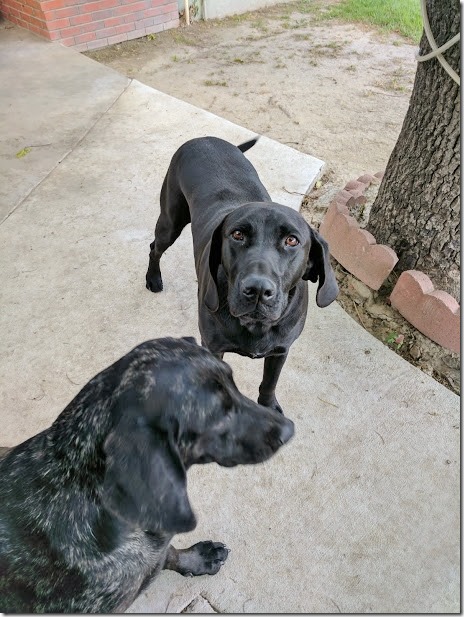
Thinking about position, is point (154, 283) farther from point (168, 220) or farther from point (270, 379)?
point (270, 379)

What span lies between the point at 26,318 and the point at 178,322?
45.0 inches

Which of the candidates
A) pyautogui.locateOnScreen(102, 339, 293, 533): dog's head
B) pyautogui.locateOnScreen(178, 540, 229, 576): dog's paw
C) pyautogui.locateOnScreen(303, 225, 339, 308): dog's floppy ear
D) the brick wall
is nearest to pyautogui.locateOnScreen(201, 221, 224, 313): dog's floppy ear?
pyautogui.locateOnScreen(303, 225, 339, 308): dog's floppy ear

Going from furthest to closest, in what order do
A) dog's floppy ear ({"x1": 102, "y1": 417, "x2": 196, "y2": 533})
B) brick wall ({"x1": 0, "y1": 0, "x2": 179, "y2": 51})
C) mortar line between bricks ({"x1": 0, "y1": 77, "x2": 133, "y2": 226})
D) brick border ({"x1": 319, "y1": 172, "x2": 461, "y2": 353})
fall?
brick wall ({"x1": 0, "y1": 0, "x2": 179, "y2": 51}), mortar line between bricks ({"x1": 0, "y1": 77, "x2": 133, "y2": 226}), brick border ({"x1": 319, "y1": 172, "x2": 461, "y2": 353}), dog's floppy ear ({"x1": 102, "y1": 417, "x2": 196, "y2": 533})

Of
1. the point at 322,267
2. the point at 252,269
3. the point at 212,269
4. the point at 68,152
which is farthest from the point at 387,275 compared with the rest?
the point at 68,152

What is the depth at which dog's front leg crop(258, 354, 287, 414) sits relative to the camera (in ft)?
9.45

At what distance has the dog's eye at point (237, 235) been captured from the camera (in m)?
2.47

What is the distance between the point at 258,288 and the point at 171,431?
0.85 metres

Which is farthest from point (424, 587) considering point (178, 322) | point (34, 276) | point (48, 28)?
point (48, 28)

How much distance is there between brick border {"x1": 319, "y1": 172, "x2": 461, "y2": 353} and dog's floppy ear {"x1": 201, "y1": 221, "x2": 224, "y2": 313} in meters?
1.53

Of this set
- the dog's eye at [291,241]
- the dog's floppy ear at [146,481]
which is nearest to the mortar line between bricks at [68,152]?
the dog's eye at [291,241]

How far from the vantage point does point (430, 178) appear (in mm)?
3332

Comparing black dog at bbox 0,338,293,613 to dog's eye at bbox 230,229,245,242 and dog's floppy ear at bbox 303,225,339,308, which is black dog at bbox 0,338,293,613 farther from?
dog's floppy ear at bbox 303,225,339,308

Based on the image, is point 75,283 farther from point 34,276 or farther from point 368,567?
point 368,567

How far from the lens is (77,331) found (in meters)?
3.65
